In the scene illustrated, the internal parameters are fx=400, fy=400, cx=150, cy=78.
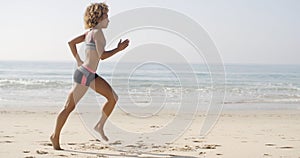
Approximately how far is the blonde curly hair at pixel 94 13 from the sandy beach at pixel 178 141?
166 cm

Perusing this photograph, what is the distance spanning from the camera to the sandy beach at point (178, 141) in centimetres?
520

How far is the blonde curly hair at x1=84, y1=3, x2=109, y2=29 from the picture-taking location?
16.4 feet

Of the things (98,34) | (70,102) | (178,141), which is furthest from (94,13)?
(178,141)

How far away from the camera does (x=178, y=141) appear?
627 cm

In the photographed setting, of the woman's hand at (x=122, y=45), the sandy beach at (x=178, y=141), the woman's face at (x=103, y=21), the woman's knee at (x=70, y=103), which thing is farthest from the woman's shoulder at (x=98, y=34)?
the sandy beach at (x=178, y=141)

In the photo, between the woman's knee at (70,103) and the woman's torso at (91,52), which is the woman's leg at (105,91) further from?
the woman's knee at (70,103)

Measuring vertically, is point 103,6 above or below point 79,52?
above

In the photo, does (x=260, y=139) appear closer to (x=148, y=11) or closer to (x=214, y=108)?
(x=148, y=11)

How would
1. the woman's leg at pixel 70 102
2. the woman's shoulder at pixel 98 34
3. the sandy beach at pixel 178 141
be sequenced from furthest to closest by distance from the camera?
the sandy beach at pixel 178 141, the woman's leg at pixel 70 102, the woman's shoulder at pixel 98 34

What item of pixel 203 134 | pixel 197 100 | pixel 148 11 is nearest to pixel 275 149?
pixel 203 134

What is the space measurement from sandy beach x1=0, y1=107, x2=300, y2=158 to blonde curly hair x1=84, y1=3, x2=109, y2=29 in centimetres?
166

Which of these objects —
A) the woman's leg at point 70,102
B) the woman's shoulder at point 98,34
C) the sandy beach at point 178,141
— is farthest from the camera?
the sandy beach at point 178,141

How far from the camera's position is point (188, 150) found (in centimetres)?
548

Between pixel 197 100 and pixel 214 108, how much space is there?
210 centimetres
